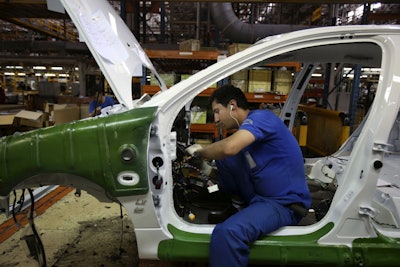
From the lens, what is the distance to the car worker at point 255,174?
4.84ft

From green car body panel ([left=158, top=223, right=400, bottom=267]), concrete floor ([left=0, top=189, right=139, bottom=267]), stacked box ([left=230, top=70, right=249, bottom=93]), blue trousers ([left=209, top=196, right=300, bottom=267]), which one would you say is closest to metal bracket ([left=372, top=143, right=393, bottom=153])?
green car body panel ([left=158, top=223, right=400, bottom=267])

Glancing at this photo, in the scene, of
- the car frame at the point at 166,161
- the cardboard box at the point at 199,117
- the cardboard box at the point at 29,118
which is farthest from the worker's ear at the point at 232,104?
the cardboard box at the point at 29,118

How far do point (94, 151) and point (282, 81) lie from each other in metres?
4.24

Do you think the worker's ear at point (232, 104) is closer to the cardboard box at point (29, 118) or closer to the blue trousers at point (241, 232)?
the blue trousers at point (241, 232)

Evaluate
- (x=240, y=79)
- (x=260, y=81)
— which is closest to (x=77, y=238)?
(x=240, y=79)

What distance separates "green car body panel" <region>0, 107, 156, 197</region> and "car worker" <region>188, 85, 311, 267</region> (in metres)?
0.49

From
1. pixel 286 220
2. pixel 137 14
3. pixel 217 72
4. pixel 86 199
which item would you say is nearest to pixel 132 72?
pixel 217 72

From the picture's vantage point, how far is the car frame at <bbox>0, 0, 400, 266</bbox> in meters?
1.44

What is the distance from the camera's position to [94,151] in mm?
1439

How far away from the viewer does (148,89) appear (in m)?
4.73

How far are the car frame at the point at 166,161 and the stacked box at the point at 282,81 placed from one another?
3.35 meters

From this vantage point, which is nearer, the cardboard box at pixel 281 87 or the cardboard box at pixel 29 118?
the cardboard box at pixel 281 87

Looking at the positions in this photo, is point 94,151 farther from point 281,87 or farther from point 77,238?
point 281,87

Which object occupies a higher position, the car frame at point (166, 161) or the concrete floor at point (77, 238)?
the car frame at point (166, 161)
